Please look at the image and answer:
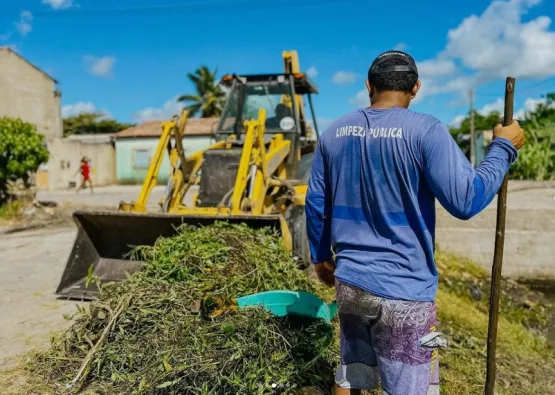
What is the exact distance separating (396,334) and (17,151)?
12718 mm

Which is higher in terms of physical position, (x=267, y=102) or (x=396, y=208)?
(x=267, y=102)

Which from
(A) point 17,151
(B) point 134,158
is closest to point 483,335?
(A) point 17,151

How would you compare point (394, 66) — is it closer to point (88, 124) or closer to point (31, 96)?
point (31, 96)

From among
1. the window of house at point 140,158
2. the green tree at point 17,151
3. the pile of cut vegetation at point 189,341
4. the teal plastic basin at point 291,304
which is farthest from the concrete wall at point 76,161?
the teal plastic basin at point 291,304

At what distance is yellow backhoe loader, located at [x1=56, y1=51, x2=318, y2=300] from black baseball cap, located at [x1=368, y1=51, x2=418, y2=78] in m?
3.05

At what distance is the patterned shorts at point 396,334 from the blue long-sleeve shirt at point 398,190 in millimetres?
46

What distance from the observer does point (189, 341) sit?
354cm

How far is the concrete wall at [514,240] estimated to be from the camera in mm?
8695

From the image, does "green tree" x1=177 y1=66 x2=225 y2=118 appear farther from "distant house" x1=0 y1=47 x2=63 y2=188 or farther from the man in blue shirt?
the man in blue shirt

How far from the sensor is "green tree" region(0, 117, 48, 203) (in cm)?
1284

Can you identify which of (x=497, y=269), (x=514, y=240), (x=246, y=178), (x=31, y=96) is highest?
(x=31, y=96)

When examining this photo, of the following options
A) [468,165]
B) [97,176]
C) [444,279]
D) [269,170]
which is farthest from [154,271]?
[97,176]

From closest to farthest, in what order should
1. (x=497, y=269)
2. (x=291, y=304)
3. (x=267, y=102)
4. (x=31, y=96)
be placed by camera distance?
(x=497, y=269), (x=291, y=304), (x=267, y=102), (x=31, y=96)

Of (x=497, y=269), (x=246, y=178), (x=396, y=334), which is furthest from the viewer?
(x=246, y=178)
